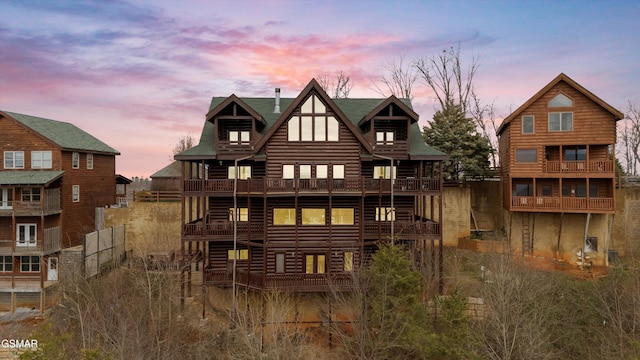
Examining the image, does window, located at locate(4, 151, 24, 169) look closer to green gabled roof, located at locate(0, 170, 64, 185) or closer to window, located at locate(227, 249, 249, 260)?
green gabled roof, located at locate(0, 170, 64, 185)

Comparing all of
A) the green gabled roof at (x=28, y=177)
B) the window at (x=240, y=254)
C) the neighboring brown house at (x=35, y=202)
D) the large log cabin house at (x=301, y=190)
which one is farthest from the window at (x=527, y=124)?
the green gabled roof at (x=28, y=177)

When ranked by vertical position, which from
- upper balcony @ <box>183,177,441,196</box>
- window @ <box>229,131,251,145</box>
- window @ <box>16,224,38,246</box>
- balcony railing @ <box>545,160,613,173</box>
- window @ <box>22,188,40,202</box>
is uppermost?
window @ <box>229,131,251,145</box>

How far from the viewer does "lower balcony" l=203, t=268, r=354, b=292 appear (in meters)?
23.3

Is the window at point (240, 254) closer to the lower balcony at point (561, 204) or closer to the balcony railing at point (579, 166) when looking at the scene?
the lower balcony at point (561, 204)

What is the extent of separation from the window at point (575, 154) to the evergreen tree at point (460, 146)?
20.8 feet

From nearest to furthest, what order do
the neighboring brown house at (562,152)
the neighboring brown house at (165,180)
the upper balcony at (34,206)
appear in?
1. the upper balcony at (34,206)
2. the neighboring brown house at (562,152)
3. the neighboring brown house at (165,180)

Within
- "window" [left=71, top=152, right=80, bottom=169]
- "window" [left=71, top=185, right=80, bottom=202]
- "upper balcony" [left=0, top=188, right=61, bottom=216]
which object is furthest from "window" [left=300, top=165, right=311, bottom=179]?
"window" [left=71, top=152, right=80, bottom=169]

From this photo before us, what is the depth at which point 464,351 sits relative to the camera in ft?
54.2

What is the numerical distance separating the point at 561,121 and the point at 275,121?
78.1 feet

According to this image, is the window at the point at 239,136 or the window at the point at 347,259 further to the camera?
the window at the point at 239,136

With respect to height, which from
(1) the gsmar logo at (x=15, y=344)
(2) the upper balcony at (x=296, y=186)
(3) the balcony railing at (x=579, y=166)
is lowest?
(1) the gsmar logo at (x=15, y=344)

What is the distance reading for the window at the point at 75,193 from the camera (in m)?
32.4

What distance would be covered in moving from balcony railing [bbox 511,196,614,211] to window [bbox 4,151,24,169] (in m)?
41.5

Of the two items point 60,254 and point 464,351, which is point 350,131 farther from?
point 60,254
